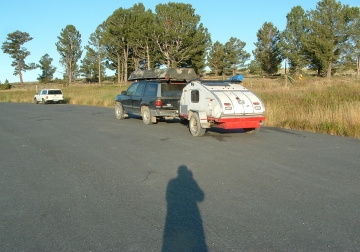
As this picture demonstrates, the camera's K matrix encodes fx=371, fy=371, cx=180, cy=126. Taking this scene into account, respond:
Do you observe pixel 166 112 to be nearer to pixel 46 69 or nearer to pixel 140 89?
pixel 140 89

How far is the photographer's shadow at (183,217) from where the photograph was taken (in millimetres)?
3801

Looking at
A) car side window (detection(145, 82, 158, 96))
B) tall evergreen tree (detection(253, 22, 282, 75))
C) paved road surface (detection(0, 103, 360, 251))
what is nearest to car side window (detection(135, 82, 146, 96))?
car side window (detection(145, 82, 158, 96))

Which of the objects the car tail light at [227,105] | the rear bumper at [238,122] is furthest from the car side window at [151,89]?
the car tail light at [227,105]

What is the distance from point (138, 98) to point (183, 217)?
1181 cm

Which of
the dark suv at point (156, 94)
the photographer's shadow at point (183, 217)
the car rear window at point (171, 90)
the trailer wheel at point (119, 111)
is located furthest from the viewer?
the trailer wheel at point (119, 111)

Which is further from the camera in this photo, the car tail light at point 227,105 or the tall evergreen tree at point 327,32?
the tall evergreen tree at point 327,32

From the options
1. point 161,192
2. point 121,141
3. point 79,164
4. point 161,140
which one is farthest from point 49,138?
point 161,192

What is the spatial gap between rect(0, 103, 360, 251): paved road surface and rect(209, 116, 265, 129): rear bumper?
0.89 meters

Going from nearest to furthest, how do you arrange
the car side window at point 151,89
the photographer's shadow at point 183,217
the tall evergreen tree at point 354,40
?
the photographer's shadow at point 183,217, the car side window at point 151,89, the tall evergreen tree at point 354,40

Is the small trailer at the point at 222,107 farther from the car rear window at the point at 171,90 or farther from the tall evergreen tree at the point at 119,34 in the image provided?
the tall evergreen tree at the point at 119,34

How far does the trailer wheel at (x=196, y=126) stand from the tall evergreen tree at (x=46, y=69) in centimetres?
9285

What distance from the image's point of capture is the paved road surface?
392 cm

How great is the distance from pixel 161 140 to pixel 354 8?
165 ft

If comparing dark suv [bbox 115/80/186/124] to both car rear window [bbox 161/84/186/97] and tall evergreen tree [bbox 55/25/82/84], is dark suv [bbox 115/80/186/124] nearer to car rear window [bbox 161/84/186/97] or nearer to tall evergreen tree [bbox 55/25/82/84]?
car rear window [bbox 161/84/186/97]
